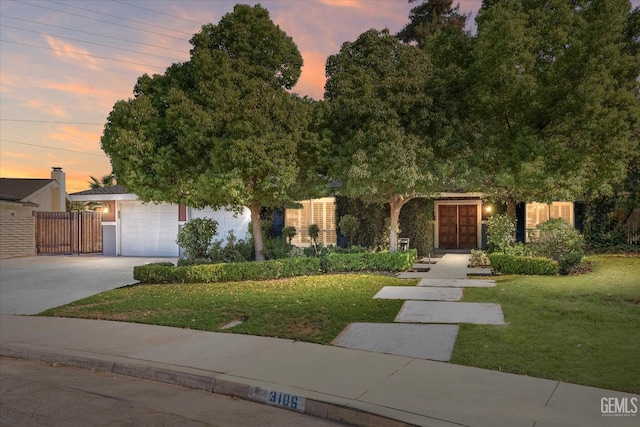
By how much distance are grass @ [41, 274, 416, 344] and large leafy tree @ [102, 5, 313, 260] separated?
3067 mm

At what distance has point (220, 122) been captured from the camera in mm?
15000

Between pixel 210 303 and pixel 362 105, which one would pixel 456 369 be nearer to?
pixel 210 303

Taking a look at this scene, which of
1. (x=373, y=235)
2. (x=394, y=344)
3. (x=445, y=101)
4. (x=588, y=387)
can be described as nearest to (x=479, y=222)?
(x=373, y=235)

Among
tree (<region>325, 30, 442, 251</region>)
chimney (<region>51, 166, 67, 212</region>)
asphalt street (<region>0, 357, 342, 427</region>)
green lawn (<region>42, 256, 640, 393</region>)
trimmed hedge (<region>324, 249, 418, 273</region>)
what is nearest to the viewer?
asphalt street (<region>0, 357, 342, 427</region>)

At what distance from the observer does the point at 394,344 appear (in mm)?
7770

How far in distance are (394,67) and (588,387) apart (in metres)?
12.6

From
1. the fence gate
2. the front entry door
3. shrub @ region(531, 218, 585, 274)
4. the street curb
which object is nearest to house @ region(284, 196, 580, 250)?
the front entry door

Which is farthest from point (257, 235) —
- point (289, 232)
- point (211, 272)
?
point (289, 232)

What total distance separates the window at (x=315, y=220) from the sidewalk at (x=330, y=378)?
13713 mm

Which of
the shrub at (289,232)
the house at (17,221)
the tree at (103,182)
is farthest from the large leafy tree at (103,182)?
the shrub at (289,232)

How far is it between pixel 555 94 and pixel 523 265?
486cm

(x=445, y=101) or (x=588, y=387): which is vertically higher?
(x=445, y=101)

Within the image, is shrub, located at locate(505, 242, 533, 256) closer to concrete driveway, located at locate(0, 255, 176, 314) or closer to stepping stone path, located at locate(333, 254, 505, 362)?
stepping stone path, located at locate(333, 254, 505, 362)

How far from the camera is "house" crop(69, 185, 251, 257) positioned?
24.2m
